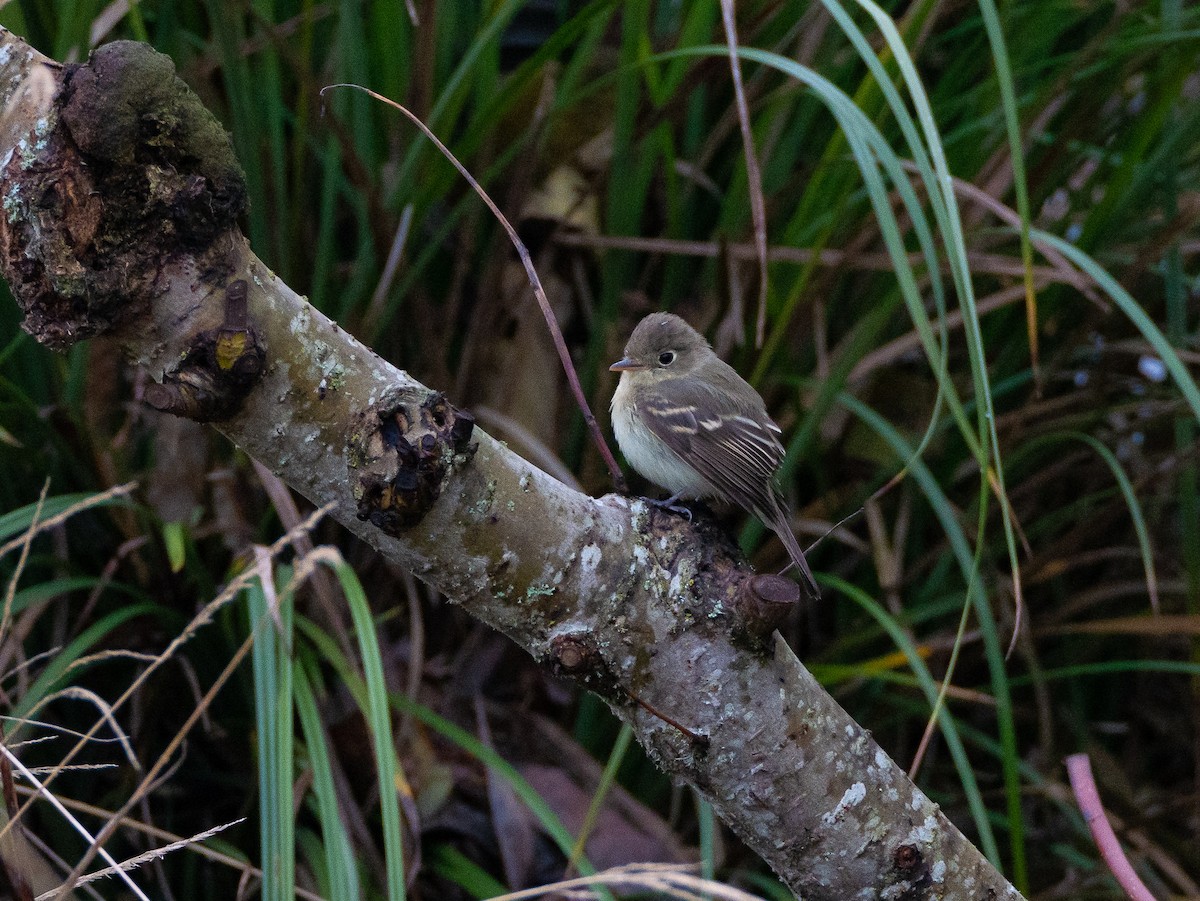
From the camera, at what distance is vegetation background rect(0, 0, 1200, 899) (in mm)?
2268

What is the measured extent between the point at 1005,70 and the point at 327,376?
1060 mm

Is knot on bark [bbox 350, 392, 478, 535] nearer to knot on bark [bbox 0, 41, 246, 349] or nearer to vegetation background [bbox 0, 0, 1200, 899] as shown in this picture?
knot on bark [bbox 0, 41, 246, 349]

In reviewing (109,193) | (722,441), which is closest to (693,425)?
(722,441)

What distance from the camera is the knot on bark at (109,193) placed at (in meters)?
1.16

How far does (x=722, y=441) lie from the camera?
223 cm

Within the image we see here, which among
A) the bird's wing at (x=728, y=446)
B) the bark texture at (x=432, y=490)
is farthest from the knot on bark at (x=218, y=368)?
the bird's wing at (x=728, y=446)

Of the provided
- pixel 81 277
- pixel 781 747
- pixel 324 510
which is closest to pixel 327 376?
pixel 324 510

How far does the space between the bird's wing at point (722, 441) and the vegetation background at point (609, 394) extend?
0.18 metres

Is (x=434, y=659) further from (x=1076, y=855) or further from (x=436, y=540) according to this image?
(x=1076, y=855)

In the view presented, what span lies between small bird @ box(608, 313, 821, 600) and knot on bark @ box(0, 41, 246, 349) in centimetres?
117

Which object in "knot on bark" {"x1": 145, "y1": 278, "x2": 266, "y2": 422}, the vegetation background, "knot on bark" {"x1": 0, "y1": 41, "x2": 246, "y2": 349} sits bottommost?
the vegetation background

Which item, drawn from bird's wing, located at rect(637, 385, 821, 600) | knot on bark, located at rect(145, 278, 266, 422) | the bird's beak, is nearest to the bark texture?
knot on bark, located at rect(145, 278, 266, 422)

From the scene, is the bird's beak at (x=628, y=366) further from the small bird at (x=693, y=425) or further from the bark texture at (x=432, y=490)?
the bark texture at (x=432, y=490)

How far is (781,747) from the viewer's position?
59.4 inches
